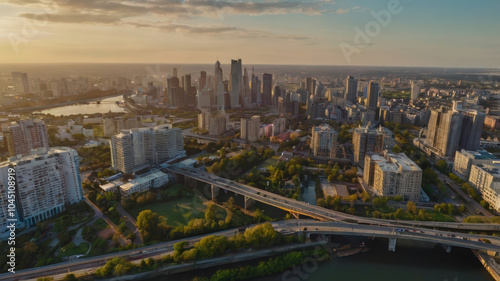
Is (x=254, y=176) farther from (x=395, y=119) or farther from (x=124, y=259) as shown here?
(x=395, y=119)

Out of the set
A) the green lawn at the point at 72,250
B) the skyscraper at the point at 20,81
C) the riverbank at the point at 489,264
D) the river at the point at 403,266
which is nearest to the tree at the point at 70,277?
the green lawn at the point at 72,250

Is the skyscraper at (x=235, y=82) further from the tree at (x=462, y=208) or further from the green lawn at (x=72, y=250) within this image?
the green lawn at (x=72, y=250)

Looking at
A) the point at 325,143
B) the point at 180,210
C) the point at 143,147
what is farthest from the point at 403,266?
the point at 143,147

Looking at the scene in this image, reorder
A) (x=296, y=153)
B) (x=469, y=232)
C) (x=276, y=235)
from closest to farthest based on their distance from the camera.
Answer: (x=276, y=235)
(x=469, y=232)
(x=296, y=153)

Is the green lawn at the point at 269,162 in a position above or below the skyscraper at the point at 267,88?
below

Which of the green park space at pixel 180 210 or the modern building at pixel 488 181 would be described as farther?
the modern building at pixel 488 181

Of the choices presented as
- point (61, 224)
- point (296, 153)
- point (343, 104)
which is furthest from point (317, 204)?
point (343, 104)

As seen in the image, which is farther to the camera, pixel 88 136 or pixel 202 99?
pixel 202 99

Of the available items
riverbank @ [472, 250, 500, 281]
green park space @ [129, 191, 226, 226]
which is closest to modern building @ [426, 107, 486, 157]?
riverbank @ [472, 250, 500, 281]
